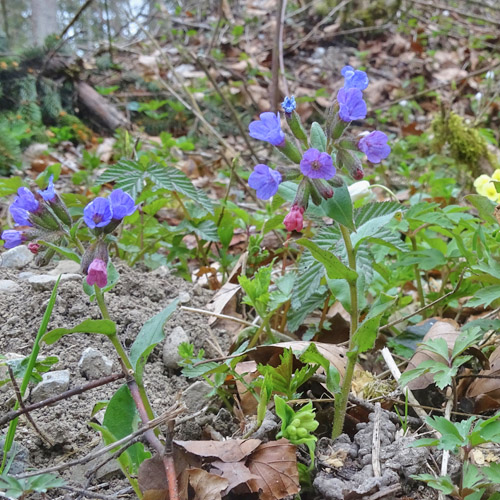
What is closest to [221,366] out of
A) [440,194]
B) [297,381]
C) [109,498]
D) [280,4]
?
[297,381]

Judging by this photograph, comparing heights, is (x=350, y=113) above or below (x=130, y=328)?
above

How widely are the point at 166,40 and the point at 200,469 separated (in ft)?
23.9

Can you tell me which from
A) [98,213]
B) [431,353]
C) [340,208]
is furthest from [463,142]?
[98,213]

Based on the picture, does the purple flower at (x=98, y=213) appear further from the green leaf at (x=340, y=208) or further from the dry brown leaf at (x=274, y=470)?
the dry brown leaf at (x=274, y=470)

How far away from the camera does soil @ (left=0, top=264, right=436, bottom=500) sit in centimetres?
112

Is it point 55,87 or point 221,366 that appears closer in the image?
point 221,366

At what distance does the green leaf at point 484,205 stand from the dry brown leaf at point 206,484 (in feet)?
3.23

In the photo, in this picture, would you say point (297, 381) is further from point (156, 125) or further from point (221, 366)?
point (156, 125)

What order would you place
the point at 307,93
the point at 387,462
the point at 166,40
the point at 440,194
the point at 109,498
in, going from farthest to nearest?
the point at 166,40, the point at 307,93, the point at 440,194, the point at 387,462, the point at 109,498

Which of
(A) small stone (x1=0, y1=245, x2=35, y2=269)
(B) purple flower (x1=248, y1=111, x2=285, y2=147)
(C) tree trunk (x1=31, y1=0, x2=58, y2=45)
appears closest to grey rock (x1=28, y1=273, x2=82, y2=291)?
(A) small stone (x1=0, y1=245, x2=35, y2=269)

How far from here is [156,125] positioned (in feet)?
16.3

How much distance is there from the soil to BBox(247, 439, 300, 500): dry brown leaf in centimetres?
6

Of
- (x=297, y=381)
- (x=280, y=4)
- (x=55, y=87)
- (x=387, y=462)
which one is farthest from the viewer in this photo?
(x=55, y=87)

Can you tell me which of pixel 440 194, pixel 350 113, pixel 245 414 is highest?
pixel 350 113
